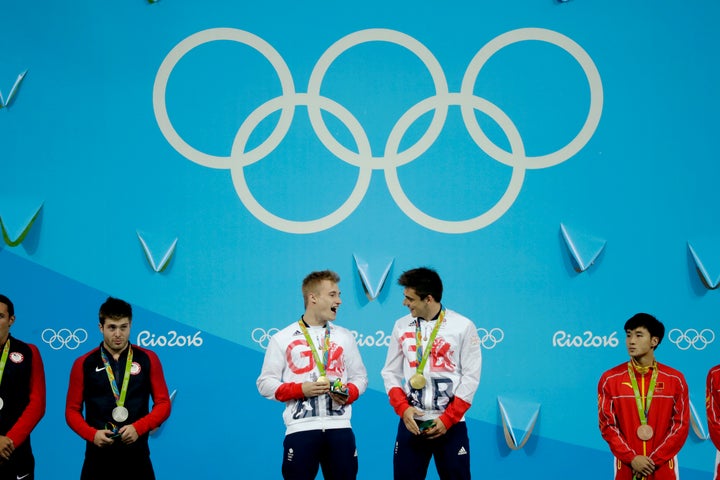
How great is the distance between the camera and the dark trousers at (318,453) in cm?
431

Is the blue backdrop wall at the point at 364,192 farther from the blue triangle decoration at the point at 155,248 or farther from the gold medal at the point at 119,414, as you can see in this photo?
the gold medal at the point at 119,414

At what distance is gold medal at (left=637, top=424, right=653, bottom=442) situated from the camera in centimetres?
443

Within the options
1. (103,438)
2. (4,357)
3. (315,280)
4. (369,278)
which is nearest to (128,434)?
(103,438)

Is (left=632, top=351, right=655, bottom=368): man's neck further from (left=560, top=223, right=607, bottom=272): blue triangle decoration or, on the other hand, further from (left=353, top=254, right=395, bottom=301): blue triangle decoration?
(left=353, top=254, right=395, bottom=301): blue triangle decoration

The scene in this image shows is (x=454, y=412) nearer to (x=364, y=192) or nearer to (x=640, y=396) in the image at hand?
(x=640, y=396)

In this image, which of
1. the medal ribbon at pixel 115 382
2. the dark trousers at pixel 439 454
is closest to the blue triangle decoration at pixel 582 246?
the dark trousers at pixel 439 454

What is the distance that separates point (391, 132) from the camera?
18.8 feet

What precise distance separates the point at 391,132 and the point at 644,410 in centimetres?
234

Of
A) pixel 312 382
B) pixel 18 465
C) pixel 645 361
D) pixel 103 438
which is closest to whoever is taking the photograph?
pixel 103 438

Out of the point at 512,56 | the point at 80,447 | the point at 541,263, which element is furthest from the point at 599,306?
the point at 80,447

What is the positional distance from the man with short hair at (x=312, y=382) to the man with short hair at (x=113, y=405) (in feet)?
1.97

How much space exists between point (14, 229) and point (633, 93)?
13.3 ft

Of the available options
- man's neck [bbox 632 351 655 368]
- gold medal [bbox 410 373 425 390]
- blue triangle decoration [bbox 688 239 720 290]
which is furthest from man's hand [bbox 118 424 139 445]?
blue triangle decoration [bbox 688 239 720 290]

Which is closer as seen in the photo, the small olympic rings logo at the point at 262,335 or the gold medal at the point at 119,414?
Result: the gold medal at the point at 119,414
